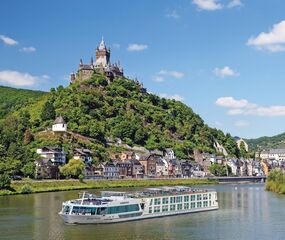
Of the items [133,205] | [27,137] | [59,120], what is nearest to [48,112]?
[59,120]

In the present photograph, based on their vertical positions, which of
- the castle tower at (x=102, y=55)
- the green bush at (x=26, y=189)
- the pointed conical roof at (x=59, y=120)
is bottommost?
the green bush at (x=26, y=189)

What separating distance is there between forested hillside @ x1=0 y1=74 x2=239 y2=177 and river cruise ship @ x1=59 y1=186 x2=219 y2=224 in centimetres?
3893

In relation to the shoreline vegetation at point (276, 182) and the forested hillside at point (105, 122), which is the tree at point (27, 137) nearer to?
the forested hillside at point (105, 122)

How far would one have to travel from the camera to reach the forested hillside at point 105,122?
101 meters

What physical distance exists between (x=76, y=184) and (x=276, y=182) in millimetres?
31183

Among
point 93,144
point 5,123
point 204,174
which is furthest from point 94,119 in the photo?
point 204,174

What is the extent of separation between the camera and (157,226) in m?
39.6

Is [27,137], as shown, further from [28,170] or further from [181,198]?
[181,198]

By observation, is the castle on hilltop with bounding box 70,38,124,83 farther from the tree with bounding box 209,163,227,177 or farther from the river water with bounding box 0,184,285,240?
the river water with bounding box 0,184,285,240

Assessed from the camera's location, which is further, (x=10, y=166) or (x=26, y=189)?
(x=10, y=166)

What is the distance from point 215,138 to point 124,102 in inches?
1357

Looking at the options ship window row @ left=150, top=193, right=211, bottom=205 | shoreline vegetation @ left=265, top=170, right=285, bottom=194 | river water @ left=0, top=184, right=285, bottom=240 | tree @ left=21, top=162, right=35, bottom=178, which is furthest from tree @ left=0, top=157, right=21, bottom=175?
shoreline vegetation @ left=265, top=170, right=285, bottom=194

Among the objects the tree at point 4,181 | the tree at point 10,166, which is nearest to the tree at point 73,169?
the tree at point 10,166

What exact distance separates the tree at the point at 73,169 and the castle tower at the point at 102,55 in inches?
2506
